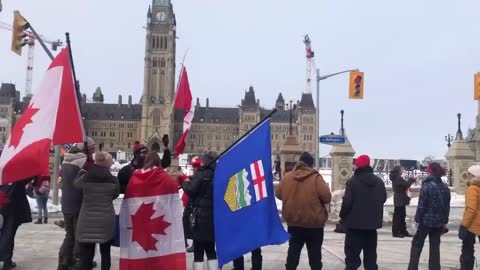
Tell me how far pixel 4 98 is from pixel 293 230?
506ft

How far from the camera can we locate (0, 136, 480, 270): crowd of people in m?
7.58

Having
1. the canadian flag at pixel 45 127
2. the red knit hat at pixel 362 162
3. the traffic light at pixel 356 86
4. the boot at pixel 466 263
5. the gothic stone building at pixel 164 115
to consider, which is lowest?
the boot at pixel 466 263

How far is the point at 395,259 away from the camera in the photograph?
36.6 ft

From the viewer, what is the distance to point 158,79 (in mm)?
147250

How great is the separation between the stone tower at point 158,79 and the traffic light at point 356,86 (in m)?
114

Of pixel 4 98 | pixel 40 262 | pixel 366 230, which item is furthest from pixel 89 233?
pixel 4 98

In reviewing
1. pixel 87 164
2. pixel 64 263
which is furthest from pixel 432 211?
pixel 64 263

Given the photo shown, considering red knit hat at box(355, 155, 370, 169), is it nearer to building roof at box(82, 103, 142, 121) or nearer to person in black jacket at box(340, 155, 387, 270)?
person in black jacket at box(340, 155, 387, 270)

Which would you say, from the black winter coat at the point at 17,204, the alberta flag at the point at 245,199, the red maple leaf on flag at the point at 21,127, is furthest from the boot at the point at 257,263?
the red maple leaf on flag at the point at 21,127

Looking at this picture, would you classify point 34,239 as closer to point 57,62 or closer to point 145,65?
point 57,62

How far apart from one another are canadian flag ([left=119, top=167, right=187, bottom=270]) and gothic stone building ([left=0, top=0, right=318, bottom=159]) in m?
136

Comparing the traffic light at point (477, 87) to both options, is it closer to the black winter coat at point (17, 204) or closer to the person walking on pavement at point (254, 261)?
the person walking on pavement at point (254, 261)

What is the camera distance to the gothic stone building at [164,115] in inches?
5753

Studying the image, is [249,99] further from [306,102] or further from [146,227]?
[146,227]
